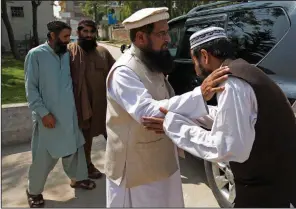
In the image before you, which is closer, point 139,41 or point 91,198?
point 139,41

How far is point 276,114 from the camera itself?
154cm

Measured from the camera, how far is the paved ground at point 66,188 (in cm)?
345

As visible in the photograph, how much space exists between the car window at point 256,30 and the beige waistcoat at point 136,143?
4.24 ft

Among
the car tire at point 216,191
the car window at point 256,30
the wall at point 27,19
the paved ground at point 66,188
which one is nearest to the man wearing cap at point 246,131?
the car tire at point 216,191

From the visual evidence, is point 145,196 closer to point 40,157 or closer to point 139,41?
point 139,41

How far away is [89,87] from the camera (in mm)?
3809

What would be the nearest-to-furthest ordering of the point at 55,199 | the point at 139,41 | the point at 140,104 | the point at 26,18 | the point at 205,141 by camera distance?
the point at 205,141, the point at 140,104, the point at 139,41, the point at 55,199, the point at 26,18

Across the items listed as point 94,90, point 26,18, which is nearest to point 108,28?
point 26,18

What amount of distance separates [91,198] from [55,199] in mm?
369

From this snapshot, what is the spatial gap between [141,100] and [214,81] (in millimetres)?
435

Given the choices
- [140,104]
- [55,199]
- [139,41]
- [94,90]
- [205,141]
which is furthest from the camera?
[94,90]

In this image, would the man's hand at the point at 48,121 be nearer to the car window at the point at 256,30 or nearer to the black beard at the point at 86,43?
the black beard at the point at 86,43

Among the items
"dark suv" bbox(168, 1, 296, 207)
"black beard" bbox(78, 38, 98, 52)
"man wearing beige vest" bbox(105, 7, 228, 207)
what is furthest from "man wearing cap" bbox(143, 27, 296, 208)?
"black beard" bbox(78, 38, 98, 52)

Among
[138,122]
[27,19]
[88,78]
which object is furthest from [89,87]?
[27,19]
